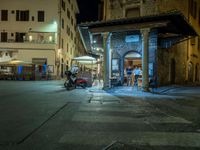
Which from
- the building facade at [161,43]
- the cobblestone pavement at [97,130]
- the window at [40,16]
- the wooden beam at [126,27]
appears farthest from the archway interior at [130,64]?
the window at [40,16]

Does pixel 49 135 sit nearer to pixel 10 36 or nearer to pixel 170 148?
pixel 170 148

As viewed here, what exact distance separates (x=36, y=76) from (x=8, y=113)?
28915 millimetres

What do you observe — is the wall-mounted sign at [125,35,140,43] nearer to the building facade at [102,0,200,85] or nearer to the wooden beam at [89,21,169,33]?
the building facade at [102,0,200,85]

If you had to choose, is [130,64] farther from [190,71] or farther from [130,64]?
[190,71]

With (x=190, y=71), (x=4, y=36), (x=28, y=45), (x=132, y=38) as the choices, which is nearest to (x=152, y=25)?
(x=132, y=38)

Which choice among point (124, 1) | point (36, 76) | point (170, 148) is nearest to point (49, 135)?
point (170, 148)

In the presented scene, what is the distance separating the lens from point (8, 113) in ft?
28.2

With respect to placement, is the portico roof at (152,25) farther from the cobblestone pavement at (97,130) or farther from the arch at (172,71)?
the cobblestone pavement at (97,130)

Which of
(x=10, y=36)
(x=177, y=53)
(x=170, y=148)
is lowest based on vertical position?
(x=170, y=148)

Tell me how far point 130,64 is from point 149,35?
5315 millimetres

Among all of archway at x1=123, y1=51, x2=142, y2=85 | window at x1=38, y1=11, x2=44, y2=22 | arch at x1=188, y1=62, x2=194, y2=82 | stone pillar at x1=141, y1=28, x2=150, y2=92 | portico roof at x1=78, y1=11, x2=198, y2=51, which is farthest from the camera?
window at x1=38, y1=11, x2=44, y2=22

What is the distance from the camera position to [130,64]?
25.0 m

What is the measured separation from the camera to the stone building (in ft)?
57.6

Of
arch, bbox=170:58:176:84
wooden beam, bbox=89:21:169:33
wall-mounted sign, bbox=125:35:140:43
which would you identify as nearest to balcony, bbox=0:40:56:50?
wall-mounted sign, bbox=125:35:140:43
